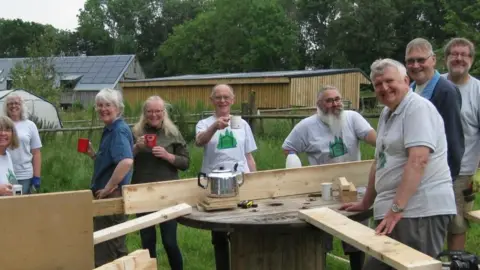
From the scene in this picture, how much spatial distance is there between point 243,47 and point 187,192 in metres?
60.9

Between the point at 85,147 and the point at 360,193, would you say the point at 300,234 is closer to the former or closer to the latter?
the point at 360,193

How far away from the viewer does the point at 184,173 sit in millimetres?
9492

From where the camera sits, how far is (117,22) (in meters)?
Result: 91.6

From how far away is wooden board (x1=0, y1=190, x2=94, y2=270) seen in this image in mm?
2895

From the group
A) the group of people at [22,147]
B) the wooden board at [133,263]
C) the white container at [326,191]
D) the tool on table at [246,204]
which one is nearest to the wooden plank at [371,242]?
the tool on table at [246,204]

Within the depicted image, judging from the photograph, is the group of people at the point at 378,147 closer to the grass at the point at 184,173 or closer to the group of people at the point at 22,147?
the group of people at the point at 22,147

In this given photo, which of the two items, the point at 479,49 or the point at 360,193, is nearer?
the point at 360,193

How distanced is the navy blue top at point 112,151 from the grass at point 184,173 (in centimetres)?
159

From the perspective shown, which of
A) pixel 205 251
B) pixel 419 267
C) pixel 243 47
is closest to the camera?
pixel 419 267

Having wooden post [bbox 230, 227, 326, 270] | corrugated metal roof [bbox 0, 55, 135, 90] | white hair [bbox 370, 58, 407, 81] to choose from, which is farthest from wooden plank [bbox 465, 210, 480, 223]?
corrugated metal roof [bbox 0, 55, 135, 90]

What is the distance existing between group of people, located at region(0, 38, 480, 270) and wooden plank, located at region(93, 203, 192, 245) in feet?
2.17

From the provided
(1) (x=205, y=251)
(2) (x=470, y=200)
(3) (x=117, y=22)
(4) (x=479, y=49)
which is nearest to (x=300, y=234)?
(2) (x=470, y=200)

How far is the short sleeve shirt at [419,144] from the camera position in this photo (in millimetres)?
3182

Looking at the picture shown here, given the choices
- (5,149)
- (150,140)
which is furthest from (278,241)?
(5,149)
